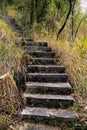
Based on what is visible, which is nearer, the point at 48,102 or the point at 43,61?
the point at 48,102

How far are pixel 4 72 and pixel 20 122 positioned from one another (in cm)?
106

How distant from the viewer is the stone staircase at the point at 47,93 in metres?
3.47

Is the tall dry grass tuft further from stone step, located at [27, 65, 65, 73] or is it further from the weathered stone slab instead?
the weathered stone slab

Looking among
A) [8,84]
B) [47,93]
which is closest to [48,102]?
[47,93]

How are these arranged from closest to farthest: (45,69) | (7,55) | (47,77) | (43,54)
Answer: (7,55) < (47,77) < (45,69) < (43,54)

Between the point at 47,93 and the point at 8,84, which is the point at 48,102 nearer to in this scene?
the point at 47,93

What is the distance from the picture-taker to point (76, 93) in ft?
14.0

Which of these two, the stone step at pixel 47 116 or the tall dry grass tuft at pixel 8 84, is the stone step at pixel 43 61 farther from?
the stone step at pixel 47 116

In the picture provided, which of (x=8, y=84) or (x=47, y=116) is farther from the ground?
(x=8, y=84)

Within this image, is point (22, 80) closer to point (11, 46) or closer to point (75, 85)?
point (11, 46)

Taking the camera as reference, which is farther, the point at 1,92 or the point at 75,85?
the point at 75,85

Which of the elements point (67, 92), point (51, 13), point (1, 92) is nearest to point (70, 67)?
point (67, 92)

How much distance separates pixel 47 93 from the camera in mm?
4160

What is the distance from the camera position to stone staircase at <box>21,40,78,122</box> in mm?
3473
